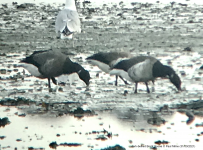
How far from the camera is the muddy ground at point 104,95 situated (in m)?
8.38

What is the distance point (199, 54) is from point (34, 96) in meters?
6.21

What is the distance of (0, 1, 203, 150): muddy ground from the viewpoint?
27.5 ft

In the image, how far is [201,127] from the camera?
343 inches

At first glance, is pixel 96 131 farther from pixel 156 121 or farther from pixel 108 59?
pixel 108 59

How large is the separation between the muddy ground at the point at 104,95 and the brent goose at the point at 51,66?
26 cm

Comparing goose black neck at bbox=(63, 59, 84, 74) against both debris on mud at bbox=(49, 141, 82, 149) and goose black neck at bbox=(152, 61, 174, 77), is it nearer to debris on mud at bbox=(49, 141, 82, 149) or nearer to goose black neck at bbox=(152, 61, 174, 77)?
goose black neck at bbox=(152, 61, 174, 77)

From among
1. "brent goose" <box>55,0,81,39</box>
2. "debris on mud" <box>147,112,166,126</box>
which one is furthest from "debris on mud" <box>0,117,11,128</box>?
"brent goose" <box>55,0,81,39</box>

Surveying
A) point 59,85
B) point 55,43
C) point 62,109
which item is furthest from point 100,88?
point 55,43

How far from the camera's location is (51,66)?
1188cm

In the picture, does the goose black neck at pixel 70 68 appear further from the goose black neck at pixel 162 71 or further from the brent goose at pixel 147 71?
the goose black neck at pixel 162 71

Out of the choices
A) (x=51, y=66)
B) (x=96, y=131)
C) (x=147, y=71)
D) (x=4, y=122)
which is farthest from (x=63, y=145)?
(x=51, y=66)

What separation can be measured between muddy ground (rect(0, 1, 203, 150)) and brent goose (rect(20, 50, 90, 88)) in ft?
0.86

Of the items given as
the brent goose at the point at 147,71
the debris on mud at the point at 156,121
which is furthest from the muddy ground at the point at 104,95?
the brent goose at the point at 147,71

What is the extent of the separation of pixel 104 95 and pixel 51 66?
1.36 meters
